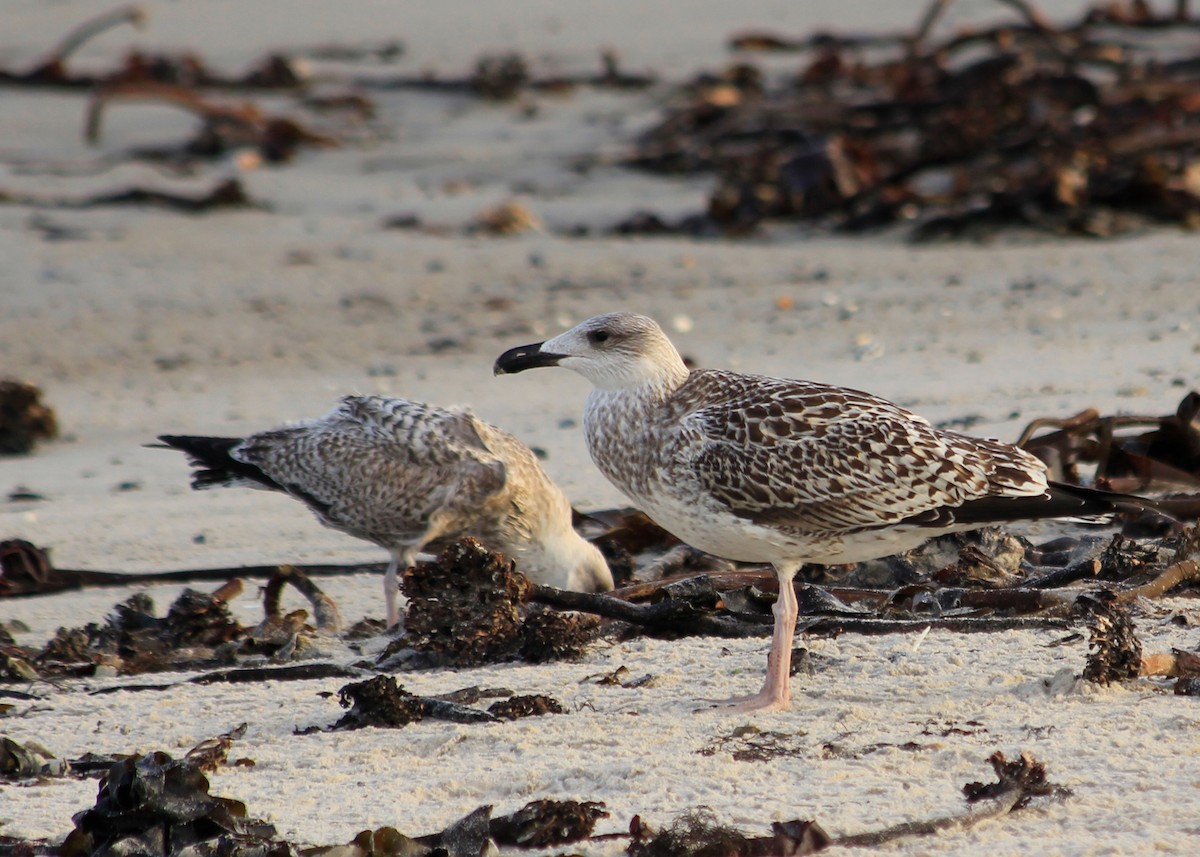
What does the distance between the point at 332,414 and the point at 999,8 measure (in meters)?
12.5

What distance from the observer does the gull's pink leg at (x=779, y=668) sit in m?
4.30

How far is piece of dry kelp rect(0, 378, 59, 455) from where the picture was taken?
335 inches

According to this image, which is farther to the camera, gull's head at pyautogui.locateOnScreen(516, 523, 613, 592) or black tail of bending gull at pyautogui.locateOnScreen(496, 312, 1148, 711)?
gull's head at pyautogui.locateOnScreen(516, 523, 613, 592)

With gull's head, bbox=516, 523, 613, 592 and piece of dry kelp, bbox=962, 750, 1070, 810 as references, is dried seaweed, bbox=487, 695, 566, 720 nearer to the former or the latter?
piece of dry kelp, bbox=962, 750, 1070, 810

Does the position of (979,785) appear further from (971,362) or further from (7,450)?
(7,450)

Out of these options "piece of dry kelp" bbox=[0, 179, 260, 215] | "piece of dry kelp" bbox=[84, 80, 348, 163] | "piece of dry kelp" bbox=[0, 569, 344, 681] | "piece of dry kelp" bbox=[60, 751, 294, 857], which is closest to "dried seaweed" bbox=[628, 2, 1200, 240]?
"piece of dry kelp" bbox=[84, 80, 348, 163]

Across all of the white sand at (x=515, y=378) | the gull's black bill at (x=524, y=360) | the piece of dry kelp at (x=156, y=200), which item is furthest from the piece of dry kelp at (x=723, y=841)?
the piece of dry kelp at (x=156, y=200)

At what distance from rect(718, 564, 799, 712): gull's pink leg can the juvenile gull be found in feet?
6.17

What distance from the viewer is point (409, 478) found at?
6.79 m

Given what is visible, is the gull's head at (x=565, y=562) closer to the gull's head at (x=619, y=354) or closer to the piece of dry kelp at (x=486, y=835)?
the gull's head at (x=619, y=354)

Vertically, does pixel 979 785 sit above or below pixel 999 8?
below

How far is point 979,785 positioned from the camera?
→ 361cm

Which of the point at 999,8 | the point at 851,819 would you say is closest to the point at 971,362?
the point at 851,819

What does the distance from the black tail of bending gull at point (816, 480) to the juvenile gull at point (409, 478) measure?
160cm
